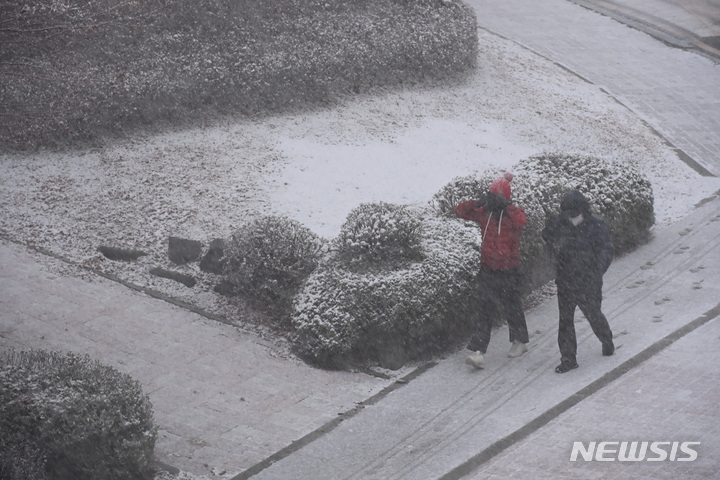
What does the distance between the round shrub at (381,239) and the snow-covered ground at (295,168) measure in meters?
1.53

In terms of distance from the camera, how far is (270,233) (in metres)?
9.38

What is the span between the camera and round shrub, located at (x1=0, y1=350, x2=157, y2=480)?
6.00 m

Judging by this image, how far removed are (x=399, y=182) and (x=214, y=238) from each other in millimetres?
2878

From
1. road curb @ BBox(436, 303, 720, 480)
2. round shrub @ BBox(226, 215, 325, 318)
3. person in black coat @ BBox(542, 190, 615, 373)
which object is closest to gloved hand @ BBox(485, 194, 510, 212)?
person in black coat @ BBox(542, 190, 615, 373)

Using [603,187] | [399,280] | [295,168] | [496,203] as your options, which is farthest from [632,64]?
[399,280]

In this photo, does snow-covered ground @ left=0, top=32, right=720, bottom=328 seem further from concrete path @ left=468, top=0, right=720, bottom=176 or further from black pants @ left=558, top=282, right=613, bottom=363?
black pants @ left=558, top=282, right=613, bottom=363

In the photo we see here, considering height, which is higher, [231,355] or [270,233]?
[270,233]

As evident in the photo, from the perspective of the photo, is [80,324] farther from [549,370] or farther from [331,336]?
[549,370]

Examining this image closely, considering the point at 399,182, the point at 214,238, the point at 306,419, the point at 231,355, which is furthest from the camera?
the point at 399,182

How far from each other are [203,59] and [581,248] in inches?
306

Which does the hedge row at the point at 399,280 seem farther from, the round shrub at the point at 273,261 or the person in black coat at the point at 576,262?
the person in black coat at the point at 576,262

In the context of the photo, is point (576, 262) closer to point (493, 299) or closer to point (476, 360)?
point (493, 299)

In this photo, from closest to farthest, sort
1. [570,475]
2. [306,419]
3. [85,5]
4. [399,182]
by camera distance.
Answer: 1. [570,475]
2. [306,419]
3. [399,182]
4. [85,5]

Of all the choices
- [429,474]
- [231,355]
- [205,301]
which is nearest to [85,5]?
[205,301]
